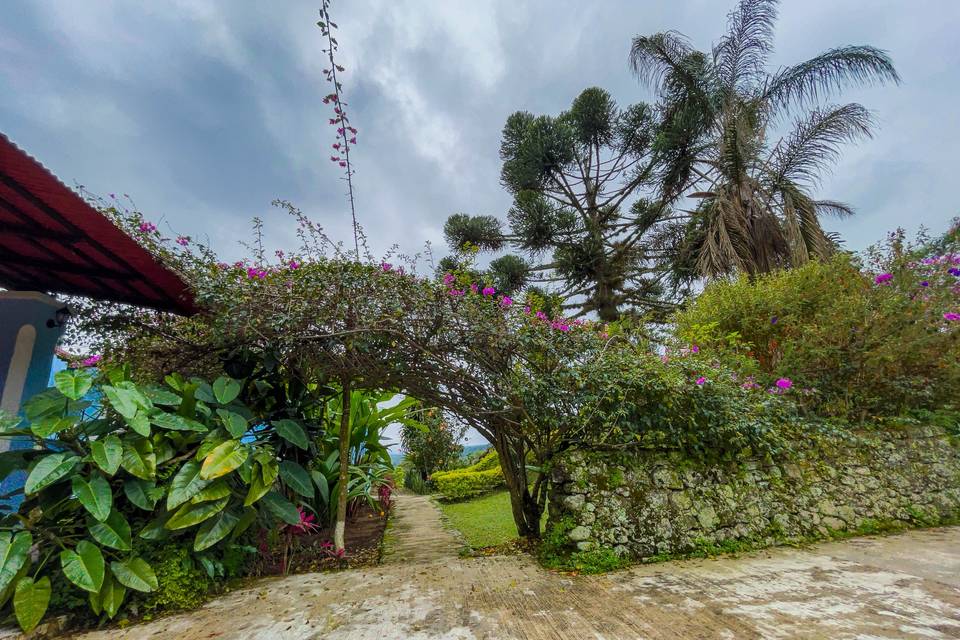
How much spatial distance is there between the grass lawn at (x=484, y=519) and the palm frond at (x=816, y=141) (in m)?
8.58

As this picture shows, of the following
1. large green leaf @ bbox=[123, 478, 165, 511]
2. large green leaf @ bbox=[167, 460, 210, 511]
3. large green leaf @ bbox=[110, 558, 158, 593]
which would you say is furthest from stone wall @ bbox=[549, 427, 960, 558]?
large green leaf @ bbox=[123, 478, 165, 511]

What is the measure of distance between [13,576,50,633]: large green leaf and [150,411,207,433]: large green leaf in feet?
3.04

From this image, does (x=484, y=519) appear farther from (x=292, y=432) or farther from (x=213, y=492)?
(x=213, y=492)

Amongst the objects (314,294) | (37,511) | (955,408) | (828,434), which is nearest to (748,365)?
(828,434)

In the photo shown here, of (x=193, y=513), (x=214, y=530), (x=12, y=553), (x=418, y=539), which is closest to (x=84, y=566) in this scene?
(x=12, y=553)

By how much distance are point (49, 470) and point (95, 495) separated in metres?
0.29

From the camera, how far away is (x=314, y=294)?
3.06 m

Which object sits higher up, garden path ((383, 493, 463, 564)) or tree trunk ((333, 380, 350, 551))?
tree trunk ((333, 380, 350, 551))

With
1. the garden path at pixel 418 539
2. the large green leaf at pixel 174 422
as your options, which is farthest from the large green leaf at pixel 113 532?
the garden path at pixel 418 539

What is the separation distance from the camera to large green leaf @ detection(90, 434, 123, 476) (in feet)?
7.79

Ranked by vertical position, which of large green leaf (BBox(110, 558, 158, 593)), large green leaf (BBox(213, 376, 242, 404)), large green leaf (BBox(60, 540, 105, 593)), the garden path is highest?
large green leaf (BBox(213, 376, 242, 404))

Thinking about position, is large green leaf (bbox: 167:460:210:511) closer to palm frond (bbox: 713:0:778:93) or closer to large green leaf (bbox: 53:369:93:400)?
large green leaf (bbox: 53:369:93:400)

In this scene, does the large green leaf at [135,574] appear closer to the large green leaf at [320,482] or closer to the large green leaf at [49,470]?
the large green leaf at [49,470]

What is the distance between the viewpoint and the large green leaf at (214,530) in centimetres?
259
